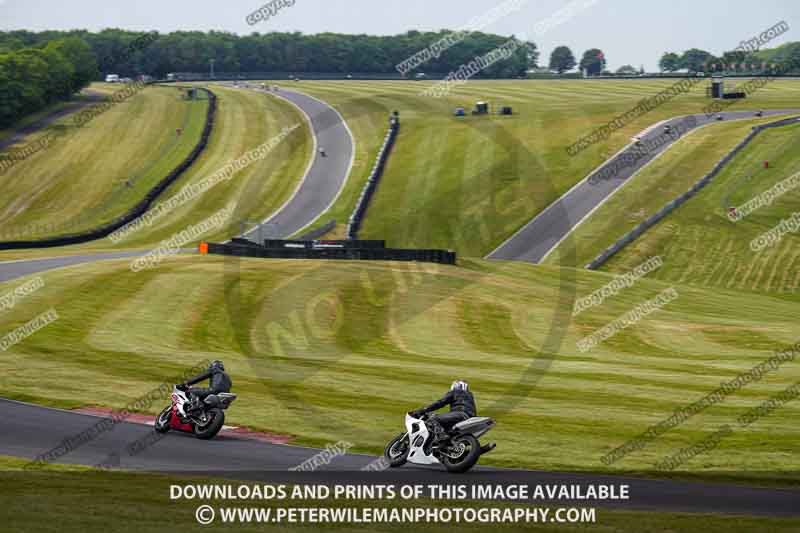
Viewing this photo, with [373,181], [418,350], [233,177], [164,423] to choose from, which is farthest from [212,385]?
[233,177]

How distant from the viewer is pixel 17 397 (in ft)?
95.8

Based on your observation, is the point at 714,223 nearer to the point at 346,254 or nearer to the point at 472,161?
the point at 472,161

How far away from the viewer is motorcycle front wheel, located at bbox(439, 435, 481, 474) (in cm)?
2105

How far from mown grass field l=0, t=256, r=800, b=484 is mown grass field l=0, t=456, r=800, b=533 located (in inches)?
163

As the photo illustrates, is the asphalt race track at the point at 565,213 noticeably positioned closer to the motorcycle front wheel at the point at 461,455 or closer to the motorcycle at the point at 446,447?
the motorcycle at the point at 446,447

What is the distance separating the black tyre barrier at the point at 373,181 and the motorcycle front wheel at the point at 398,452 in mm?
59858

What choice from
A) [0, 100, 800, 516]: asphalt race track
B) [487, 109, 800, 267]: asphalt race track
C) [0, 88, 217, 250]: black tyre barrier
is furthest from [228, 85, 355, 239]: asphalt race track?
[0, 100, 800, 516]: asphalt race track

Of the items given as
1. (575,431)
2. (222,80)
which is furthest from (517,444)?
(222,80)

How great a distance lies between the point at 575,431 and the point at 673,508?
7412 millimetres

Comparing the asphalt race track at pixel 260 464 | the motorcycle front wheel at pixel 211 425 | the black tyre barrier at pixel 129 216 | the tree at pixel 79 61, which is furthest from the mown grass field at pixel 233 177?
the motorcycle front wheel at pixel 211 425

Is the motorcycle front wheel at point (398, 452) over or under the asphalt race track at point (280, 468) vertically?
over

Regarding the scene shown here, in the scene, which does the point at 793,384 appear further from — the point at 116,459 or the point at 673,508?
the point at 116,459

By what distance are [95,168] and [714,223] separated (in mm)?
61596

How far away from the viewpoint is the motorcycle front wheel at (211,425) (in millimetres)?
24594
